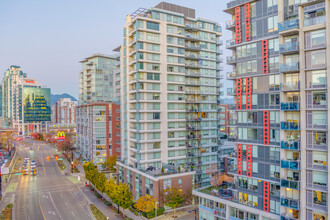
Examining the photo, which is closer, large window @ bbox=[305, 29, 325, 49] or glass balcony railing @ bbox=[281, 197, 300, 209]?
large window @ bbox=[305, 29, 325, 49]

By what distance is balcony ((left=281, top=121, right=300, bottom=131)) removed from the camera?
3588cm

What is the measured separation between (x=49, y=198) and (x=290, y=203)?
56.7 metres

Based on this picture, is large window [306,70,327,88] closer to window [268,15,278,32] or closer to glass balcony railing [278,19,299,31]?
glass balcony railing [278,19,299,31]

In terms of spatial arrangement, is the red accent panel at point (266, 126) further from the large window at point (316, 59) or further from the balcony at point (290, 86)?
the large window at point (316, 59)

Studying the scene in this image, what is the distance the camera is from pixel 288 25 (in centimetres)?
3662

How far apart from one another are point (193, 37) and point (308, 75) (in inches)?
1592

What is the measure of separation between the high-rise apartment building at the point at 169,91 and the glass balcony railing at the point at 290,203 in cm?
2837

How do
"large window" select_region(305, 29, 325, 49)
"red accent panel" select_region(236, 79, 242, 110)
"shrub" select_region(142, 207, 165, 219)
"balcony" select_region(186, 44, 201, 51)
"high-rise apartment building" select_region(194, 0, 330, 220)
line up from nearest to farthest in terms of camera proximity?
1. "large window" select_region(305, 29, 325, 49)
2. "high-rise apartment building" select_region(194, 0, 330, 220)
3. "red accent panel" select_region(236, 79, 242, 110)
4. "shrub" select_region(142, 207, 165, 219)
5. "balcony" select_region(186, 44, 201, 51)

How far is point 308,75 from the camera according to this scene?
35.4 meters

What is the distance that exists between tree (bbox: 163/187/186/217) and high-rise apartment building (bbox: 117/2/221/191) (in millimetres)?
8535

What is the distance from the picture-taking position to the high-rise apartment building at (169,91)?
6312 cm

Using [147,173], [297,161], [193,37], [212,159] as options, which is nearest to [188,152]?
[212,159]

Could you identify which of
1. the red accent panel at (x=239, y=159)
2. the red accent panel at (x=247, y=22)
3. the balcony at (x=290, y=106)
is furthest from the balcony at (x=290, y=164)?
the red accent panel at (x=247, y=22)

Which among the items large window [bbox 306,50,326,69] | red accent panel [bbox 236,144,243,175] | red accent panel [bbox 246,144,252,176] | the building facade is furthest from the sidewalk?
large window [bbox 306,50,326,69]
